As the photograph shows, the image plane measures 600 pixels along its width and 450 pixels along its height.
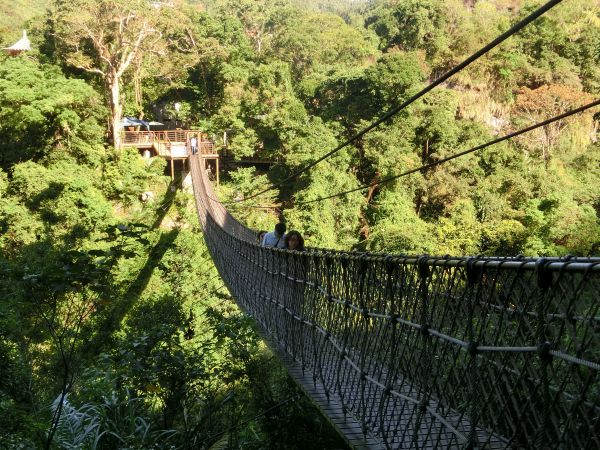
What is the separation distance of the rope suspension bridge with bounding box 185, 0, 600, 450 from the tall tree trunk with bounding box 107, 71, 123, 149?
32.5ft

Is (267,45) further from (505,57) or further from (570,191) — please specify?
(570,191)

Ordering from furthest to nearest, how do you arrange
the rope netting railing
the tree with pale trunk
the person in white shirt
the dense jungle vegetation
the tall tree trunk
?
the tall tree trunk
the tree with pale trunk
the dense jungle vegetation
the person in white shirt
the rope netting railing

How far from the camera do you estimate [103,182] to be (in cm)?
1184

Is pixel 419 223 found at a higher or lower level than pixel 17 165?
lower

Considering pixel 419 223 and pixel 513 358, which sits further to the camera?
pixel 419 223

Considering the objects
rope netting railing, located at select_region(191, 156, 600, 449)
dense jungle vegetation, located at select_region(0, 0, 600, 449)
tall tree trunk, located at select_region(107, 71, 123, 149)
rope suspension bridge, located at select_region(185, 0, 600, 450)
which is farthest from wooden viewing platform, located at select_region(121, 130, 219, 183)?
rope netting railing, located at select_region(191, 156, 600, 449)

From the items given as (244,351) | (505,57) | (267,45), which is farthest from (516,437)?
(267,45)

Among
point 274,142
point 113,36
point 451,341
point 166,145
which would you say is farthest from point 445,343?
point 274,142

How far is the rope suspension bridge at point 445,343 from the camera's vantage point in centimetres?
97

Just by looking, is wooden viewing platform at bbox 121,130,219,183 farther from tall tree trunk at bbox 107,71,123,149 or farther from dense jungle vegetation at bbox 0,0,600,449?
dense jungle vegetation at bbox 0,0,600,449

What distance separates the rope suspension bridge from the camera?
97cm

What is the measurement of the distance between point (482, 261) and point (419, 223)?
36.3 feet

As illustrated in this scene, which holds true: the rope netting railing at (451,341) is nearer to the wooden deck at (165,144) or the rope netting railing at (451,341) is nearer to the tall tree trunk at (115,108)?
the tall tree trunk at (115,108)

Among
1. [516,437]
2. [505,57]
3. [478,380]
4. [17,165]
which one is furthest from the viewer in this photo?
[505,57]
